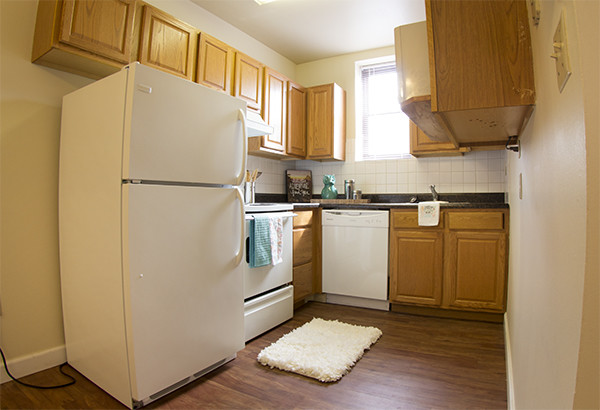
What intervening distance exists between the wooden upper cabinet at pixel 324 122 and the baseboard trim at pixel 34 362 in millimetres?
2684

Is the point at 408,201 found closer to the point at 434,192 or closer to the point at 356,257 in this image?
the point at 434,192

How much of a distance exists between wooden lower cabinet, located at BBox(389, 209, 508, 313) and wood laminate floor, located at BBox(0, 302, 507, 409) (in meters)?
0.44

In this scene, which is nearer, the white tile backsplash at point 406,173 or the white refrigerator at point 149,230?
the white refrigerator at point 149,230

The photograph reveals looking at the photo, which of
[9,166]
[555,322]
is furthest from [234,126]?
[555,322]

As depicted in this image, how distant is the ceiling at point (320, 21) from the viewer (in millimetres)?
2959

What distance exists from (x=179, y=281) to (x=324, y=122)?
2.55 metres

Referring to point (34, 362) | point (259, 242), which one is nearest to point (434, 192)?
point (259, 242)

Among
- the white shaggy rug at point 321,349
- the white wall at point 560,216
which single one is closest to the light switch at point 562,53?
the white wall at point 560,216

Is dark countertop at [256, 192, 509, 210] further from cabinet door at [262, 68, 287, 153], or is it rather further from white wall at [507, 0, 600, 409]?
white wall at [507, 0, 600, 409]

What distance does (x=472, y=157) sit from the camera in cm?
341

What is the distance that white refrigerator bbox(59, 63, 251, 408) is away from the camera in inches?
61.5

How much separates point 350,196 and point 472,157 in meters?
1.24

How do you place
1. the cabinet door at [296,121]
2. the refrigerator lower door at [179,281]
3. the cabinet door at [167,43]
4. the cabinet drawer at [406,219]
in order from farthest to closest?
1. the cabinet door at [296,121]
2. the cabinet drawer at [406,219]
3. the cabinet door at [167,43]
4. the refrigerator lower door at [179,281]

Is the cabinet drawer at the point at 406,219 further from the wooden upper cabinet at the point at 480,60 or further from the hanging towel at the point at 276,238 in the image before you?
the wooden upper cabinet at the point at 480,60
